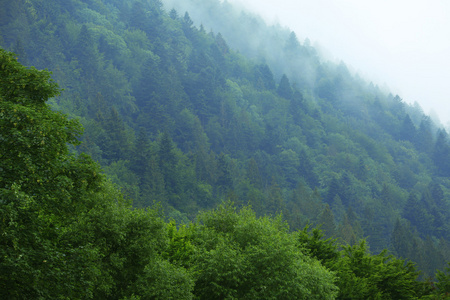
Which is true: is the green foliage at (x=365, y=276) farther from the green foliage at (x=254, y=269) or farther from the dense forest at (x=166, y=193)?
the green foliage at (x=254, y=269)

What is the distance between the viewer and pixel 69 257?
23422 mm

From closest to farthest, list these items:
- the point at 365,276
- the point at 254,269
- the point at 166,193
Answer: the point at 254,269, the point at 365,276, the point at 166,193

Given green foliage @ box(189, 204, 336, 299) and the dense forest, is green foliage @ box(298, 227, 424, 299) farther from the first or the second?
green foliage @ box(189, 204, 336, 299)

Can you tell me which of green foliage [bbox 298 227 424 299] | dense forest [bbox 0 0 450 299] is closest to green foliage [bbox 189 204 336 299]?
dense forest [bbox 0 0 450 299]

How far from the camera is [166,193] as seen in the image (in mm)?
120688

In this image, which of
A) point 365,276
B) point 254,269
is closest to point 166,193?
point 365,276

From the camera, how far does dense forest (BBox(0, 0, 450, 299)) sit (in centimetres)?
2294

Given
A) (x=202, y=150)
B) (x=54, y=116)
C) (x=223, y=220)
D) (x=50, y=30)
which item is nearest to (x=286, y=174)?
(x=202, y=150)

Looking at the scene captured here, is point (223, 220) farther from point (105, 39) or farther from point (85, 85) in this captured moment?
point (105, 39)

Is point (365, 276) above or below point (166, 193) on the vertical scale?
below

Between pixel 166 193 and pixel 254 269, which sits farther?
pixel 166 193

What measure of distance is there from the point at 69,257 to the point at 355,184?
16478 cm

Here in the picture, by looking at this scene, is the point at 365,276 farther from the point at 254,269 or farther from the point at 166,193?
the point at 166,193

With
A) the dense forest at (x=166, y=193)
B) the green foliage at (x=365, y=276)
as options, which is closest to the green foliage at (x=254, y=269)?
the dense forest at (x=166, y=193)
